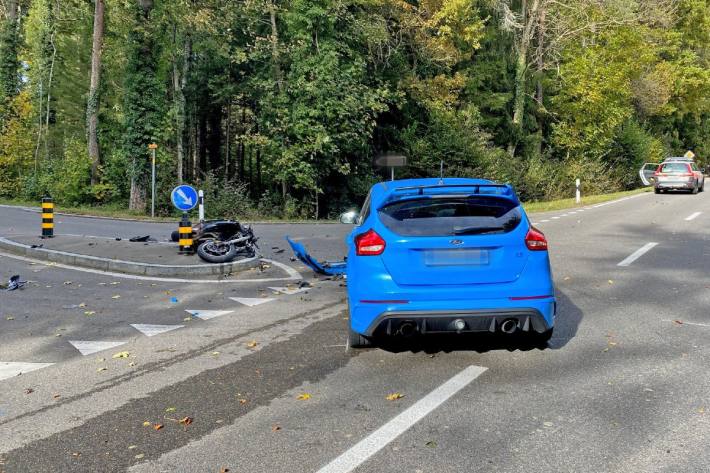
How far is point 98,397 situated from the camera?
17.0 feet

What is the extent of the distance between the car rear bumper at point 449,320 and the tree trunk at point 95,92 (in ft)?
98.0

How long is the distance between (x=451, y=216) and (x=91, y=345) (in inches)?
155

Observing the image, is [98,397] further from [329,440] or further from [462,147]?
[462,147]

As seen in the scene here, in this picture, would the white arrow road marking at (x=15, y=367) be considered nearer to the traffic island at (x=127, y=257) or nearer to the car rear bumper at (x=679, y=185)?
the traffic island at (x=127, y=257)

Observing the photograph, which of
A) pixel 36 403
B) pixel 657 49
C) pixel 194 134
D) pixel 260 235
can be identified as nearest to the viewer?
pixel 36 403

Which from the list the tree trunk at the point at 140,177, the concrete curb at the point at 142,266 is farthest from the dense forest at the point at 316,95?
the concrete curb at the point at 142,266

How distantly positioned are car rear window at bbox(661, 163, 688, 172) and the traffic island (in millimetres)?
25656

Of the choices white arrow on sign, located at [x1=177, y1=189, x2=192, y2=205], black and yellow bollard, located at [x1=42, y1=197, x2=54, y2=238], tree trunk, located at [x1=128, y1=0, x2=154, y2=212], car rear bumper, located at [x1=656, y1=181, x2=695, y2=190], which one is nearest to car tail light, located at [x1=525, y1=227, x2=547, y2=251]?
white arrow on sign, located at [x1=177, y1=189, x2=192, y2=205]

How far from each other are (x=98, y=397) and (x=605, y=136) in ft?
140

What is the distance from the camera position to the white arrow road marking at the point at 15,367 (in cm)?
588

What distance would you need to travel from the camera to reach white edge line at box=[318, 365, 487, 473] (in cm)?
383

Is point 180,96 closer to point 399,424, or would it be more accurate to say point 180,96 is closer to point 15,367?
point 15,367

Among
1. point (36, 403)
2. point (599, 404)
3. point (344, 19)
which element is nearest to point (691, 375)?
point (599, 404)

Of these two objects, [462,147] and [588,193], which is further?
[588,193]
